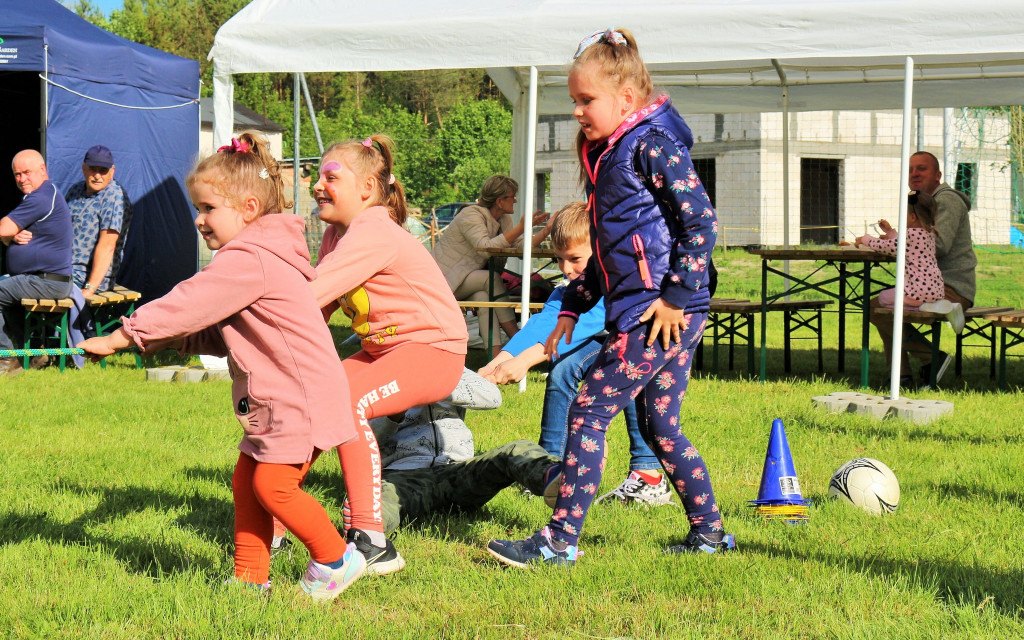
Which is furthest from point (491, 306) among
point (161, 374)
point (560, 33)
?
point (161, 374)

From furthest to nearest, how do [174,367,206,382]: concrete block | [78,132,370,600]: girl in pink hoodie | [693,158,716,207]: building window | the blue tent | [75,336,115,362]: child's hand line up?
[693,158,716,207]: building window
the blue tent
[174,367,206,382]: concrete block
[78,132,370,600]: girl in pink hoodie
[75,336,115,362]: child's hand

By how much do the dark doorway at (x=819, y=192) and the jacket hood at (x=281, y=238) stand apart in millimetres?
32323

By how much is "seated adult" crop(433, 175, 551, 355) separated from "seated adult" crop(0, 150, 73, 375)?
307cm

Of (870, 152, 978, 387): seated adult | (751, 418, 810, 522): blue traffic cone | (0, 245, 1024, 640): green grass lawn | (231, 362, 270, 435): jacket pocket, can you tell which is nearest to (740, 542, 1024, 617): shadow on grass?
(0, 245, 1024, 640): green grass lawn

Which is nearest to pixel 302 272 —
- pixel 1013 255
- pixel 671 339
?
pixel 671 339

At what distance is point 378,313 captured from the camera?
3686 millimetres

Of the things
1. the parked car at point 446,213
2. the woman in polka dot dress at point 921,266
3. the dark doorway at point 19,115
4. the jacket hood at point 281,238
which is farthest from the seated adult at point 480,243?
the parked car at point 446,213

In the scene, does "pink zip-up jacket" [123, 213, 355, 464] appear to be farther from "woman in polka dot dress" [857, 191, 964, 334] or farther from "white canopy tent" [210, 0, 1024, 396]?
"woman in polka dot dress" [857, 191, 964, 334]

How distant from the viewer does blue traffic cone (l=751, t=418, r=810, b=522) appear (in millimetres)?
3990

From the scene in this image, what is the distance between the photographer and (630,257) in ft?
10.5

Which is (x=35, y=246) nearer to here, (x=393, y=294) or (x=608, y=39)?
(x=393, y=294)

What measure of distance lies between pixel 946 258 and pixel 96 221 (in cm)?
695

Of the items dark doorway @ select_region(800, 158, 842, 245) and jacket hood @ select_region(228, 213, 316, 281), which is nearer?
jacket hood @ select_region(228, 213, 316, 281)

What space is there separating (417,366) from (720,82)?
8.22m
